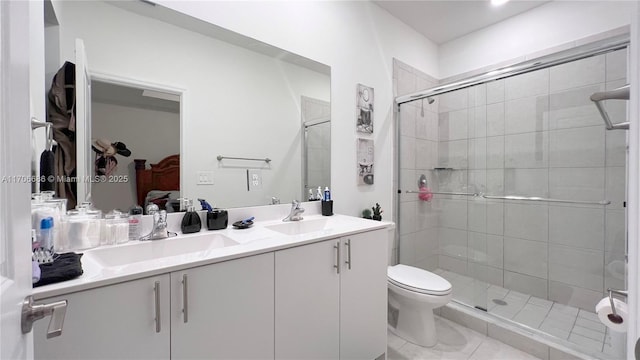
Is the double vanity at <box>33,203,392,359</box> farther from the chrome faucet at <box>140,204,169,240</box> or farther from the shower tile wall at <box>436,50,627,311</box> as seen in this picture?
the shower tile wall at <box>436,50,627,311</box>

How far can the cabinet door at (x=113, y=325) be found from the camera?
71cm

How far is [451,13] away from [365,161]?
61.9 inches

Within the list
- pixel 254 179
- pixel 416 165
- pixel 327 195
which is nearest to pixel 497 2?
pixel 416 165

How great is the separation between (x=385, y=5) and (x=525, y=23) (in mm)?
1277

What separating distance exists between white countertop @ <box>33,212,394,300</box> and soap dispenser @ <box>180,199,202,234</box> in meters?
0.04

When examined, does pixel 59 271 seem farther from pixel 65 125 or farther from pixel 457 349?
pixel 457 349

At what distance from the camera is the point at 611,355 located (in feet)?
5.02

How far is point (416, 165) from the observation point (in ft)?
8.47

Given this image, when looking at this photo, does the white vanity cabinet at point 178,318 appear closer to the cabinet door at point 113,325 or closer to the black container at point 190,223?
the cabinet door at point 113,325

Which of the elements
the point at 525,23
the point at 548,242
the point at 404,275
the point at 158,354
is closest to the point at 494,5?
the point at 525,23

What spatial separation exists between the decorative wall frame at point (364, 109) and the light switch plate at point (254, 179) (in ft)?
3.00

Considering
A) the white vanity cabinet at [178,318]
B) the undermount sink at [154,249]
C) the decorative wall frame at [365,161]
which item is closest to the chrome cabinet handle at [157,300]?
the white vanity cabinet at [178,318]

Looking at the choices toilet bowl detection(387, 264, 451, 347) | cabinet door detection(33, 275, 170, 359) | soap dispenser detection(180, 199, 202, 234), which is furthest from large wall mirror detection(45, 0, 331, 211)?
toilet bowl detection(387, 264, 451, 347)

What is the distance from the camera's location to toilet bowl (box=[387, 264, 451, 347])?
5.55 ft
